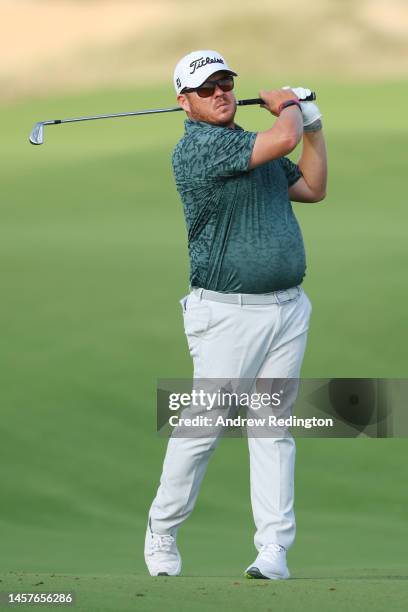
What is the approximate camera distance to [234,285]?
4797 millimetres

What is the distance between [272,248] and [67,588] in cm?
121

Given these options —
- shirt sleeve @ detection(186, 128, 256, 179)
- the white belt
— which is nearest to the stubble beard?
shirt sleeve @ detection(186, 128, 256, 179)

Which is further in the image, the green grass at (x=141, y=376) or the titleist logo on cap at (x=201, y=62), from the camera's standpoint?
the green grass at (x=141, y=376)

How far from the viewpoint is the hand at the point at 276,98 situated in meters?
4.85

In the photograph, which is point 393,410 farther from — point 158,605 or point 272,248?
point 158,605

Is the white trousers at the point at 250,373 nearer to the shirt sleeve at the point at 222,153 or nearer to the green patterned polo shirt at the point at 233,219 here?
the green patterned polo shirt at the point at 233,219

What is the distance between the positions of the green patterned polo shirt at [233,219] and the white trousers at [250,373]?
8 centimetres

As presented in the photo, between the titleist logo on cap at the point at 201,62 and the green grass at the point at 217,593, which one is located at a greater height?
the titleist logo on cap at the point at 201,62

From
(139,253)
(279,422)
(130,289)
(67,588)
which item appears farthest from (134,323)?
(67,588)

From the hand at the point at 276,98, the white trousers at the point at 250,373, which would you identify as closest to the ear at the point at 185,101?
the hand at the point at 276,98

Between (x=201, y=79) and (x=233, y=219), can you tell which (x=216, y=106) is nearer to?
(x=201, y=79)

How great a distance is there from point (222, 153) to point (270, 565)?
1.19m

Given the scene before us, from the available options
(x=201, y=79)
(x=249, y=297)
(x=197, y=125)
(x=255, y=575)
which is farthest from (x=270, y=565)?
(x=201, y=79)

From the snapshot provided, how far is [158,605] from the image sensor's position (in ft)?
13.1
